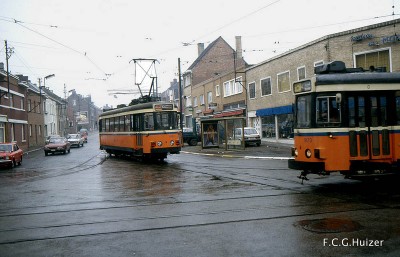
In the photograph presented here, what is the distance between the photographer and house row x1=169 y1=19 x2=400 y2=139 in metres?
24.9

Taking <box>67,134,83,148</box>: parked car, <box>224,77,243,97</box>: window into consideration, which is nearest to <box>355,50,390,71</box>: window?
<box>224,77,243,97</box>: window

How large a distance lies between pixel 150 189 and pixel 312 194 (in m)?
4.74

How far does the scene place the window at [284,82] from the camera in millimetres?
33591

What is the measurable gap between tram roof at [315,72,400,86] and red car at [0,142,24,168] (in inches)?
725

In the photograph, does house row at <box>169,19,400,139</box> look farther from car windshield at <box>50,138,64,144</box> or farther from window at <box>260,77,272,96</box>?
car windshield at <box>50,138,64,144</box>

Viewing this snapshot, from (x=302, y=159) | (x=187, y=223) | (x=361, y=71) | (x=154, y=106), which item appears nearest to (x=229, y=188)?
(x=302, y=159)

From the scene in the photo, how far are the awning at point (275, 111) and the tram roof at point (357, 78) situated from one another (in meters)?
20.9

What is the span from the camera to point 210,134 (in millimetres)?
31578

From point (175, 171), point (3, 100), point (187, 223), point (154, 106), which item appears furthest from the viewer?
point (3, 100)

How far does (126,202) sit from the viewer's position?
32.2 ft

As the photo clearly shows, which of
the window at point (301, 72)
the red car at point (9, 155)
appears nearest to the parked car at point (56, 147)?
the red car at point (9, 155)

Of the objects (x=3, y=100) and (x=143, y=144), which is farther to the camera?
(x=3, y=100)

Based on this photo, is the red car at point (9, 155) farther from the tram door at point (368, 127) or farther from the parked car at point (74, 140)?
the parked car at point (74, 140)

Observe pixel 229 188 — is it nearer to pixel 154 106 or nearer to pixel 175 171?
pixel 175 171
